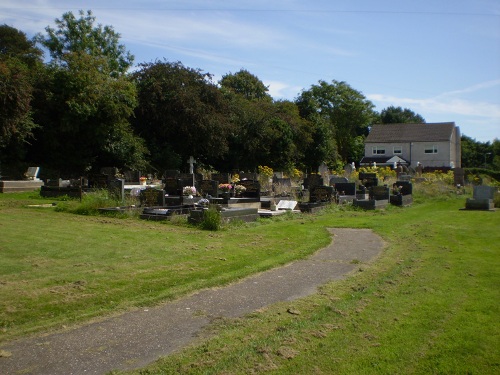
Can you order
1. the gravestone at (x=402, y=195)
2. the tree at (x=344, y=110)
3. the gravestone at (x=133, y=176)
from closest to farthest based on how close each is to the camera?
the gravestone at (x=402, y=195), the gravestone at (x=133, y=176), the tree at (x=344, y=110)

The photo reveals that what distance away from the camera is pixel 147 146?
4053cm

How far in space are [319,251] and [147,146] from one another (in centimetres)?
3057

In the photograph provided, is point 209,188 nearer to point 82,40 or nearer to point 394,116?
point 82,40

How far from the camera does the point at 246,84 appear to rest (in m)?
70.5

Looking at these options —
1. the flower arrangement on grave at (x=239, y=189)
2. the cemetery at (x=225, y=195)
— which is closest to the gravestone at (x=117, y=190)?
the cemetery at (x=225, y=195)

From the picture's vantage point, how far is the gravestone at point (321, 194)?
909 inches

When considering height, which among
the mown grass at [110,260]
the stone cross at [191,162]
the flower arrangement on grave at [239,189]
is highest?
the stone cross at [191,162]

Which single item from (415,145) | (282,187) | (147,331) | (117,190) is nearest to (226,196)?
(117,190)

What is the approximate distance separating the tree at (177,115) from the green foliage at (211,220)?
25.4 meters

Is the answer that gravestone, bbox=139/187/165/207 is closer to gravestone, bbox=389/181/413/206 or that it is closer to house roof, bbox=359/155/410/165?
gravestone, bbox=389/181/413/206

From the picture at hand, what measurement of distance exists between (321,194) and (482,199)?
7.14 m

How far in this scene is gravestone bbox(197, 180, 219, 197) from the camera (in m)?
21.1

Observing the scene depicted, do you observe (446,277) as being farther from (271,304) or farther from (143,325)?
(143,325)

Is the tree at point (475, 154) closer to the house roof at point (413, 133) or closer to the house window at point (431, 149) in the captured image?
the house roof at point (413, 133)
